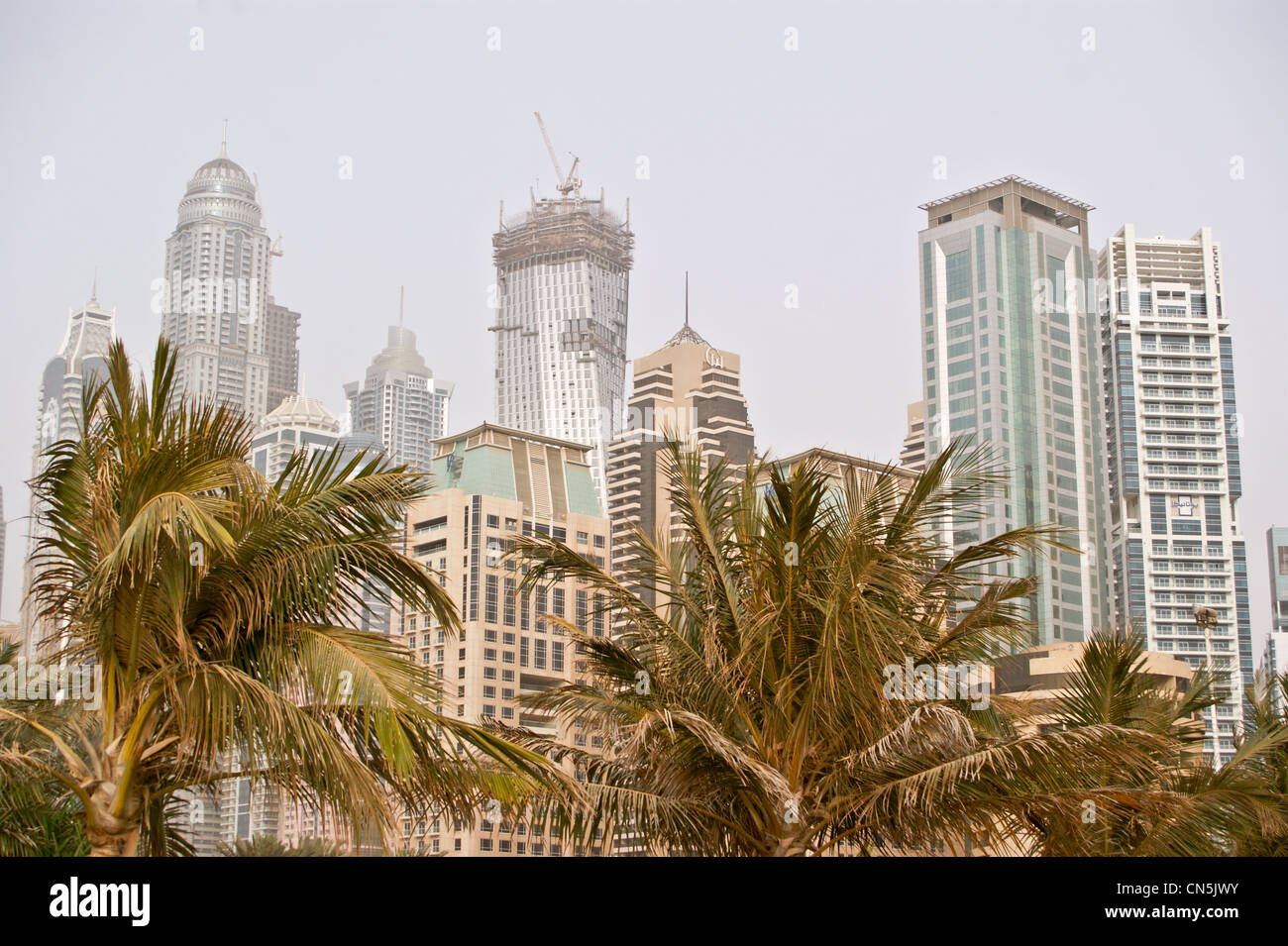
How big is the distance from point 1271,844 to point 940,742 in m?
4.36

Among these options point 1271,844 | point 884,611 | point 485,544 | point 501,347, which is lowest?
point 1271,844

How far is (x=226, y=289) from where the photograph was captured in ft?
411

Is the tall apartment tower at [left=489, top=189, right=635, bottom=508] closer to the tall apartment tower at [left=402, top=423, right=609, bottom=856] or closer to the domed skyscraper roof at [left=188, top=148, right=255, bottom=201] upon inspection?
the domed skyscraper roof at [left=188, top=148, right=255, bottom=201]

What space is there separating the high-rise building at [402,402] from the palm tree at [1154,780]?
9142 cm

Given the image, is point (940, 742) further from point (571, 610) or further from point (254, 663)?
point (571, 610)

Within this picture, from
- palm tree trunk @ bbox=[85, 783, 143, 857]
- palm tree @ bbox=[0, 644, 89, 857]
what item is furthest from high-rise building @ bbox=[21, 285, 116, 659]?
palm tree trunk @ bbox=[85, 783, 143, 857]

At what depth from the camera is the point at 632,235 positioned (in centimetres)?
13438

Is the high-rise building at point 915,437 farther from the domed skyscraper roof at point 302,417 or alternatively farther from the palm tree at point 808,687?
the palm tree at point 808,687

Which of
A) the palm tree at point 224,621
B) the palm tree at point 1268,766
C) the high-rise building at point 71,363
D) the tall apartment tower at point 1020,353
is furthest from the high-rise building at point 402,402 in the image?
the palm tree at point 224,621

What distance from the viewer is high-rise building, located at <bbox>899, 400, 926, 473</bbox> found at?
9371 centimetres

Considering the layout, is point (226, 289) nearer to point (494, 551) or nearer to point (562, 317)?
point (562, 317)

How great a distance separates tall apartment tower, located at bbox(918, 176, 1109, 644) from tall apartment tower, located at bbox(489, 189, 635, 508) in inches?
1429
